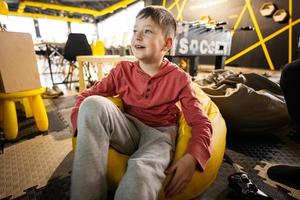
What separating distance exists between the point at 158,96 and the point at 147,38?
10.0 inches

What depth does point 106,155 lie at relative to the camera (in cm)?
64

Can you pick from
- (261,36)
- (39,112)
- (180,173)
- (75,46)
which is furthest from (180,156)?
(261,36)

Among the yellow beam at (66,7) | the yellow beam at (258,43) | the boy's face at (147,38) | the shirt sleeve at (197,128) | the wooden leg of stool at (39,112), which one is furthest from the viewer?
the yellow beam at (66,7)

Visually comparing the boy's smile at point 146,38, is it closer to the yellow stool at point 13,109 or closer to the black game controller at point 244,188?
the black game controller at point 244,188

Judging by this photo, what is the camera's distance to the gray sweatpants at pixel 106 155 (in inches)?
21.6

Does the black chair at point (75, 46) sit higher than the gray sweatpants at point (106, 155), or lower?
Answer: higher

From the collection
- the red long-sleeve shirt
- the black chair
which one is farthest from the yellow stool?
the black chair

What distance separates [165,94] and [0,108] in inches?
54.4

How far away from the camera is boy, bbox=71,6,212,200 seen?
1.91 ft

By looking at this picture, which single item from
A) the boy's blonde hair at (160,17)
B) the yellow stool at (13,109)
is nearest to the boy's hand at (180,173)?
the boy's blonde hair at (160,17)

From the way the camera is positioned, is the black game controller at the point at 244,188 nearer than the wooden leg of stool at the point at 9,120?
Yes

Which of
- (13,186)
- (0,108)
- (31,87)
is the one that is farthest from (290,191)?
(0,108)

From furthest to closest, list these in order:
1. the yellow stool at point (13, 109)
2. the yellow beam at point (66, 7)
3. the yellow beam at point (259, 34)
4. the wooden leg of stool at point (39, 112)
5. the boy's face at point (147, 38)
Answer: the yellow beam at point (66, 7)
the yellow beam at point (259, 34)
the wooden leg of stool at point (39, 112)
the yellow stool at point (13, 109)
the boy's face at point (147, 38)

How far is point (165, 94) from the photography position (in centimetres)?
82
